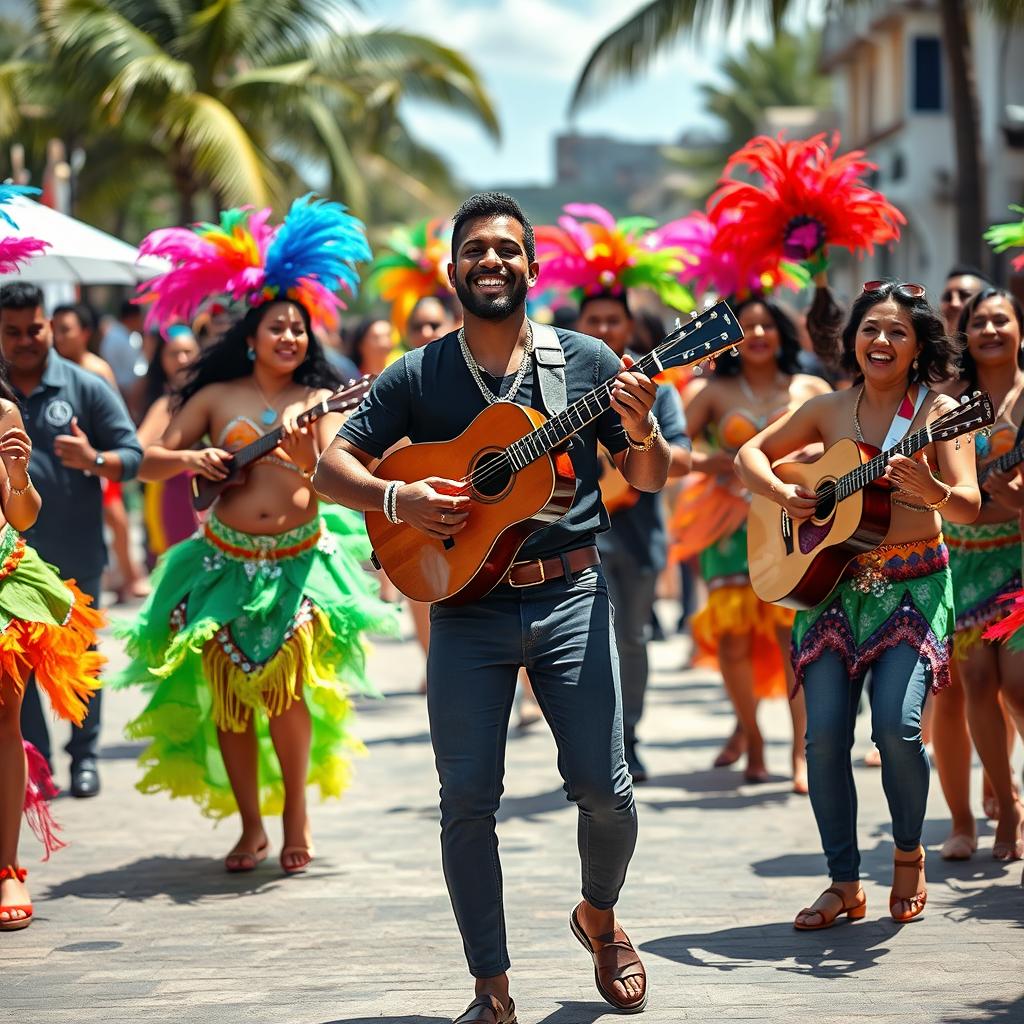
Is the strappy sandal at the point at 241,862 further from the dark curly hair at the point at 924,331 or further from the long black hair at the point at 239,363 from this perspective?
the dark curly hair at the point at 924,331

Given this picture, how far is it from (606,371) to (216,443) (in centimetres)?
235

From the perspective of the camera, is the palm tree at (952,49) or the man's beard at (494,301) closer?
the man's beard at (494,301)

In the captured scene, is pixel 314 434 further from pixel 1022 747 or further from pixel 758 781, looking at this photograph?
pixel 1022 747

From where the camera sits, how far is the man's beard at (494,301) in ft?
15.7

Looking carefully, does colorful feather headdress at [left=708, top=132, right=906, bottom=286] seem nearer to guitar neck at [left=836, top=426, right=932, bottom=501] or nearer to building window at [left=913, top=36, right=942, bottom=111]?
guitar neck at [left=836, top=426, right=932, bottom=501]

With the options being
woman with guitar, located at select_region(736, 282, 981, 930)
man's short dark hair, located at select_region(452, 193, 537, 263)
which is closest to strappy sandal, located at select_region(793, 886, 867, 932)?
woman with guitar, located at select_region(736, 282, 981, 930)

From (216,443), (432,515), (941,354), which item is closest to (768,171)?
(941,354)

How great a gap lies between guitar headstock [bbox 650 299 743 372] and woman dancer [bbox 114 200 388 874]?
2.26 metres

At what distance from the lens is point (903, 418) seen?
5703 mm

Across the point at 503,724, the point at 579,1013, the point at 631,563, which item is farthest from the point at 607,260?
the point at 579,1013

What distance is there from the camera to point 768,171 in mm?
7406

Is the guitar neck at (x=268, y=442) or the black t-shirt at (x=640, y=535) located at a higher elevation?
the guitar neck at (x=268, y=442)

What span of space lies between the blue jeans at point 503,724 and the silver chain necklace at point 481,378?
1.72ft

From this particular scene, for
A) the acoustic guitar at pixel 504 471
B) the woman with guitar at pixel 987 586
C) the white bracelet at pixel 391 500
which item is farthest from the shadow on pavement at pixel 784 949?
the white bracelet at pixel 391 500
